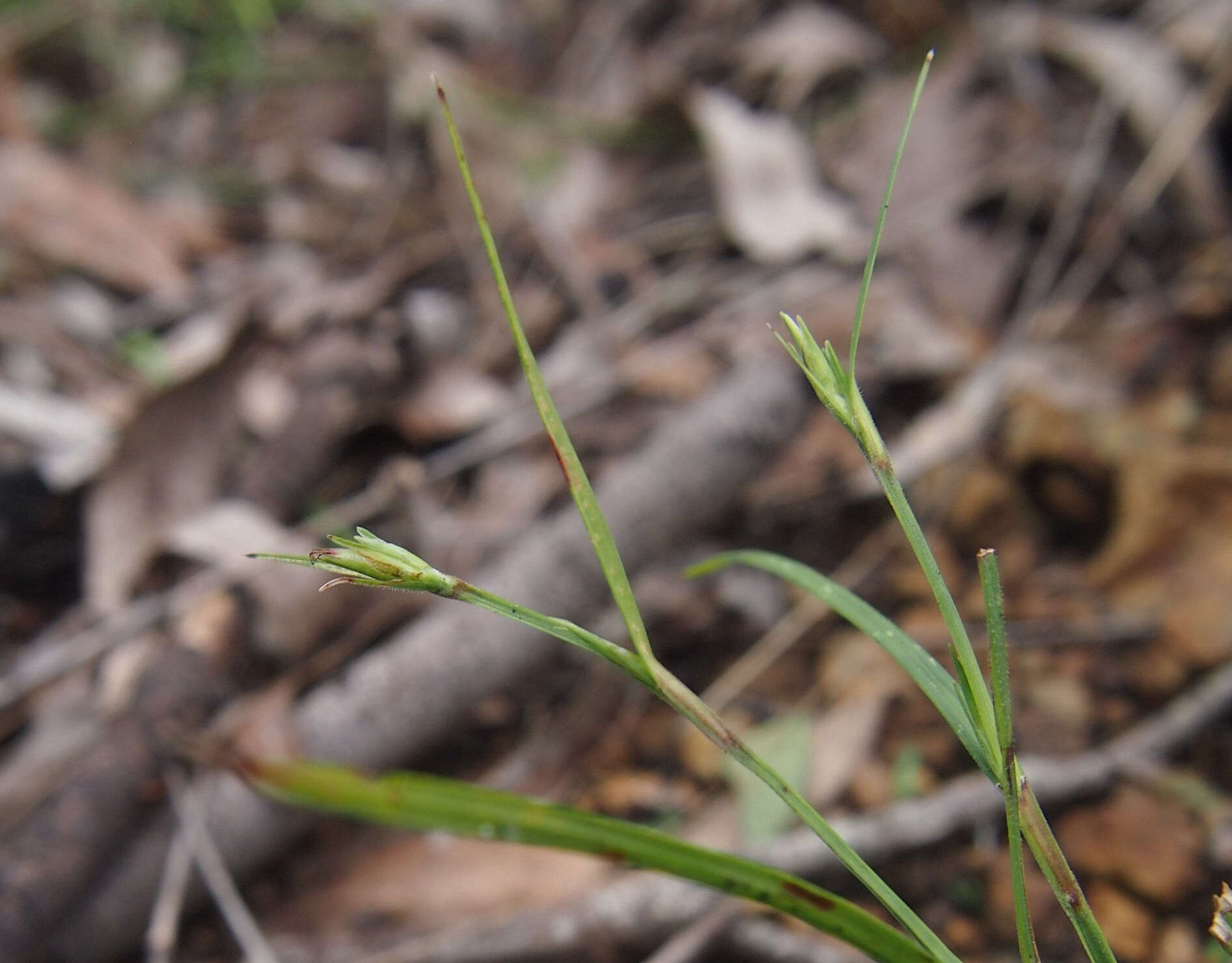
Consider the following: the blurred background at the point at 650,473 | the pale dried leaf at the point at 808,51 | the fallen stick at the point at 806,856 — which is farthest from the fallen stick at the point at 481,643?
the pale dried leaf at the point at 808,51

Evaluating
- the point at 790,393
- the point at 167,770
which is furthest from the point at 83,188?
the point at 790,393

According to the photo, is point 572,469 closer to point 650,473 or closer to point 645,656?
point 645,656

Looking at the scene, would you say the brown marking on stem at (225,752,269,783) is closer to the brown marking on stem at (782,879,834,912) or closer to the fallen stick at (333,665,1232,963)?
the brown marking on stem at (782,879,834,912)

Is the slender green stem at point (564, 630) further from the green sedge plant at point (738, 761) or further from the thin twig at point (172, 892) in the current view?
the thin twig at point (172, 892)

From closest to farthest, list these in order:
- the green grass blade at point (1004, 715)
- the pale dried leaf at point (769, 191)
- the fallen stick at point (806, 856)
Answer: the green grass blade at point (1004, 715)
the fallen stick at point (806, 856)
the pale dried leaf at point (769, 191)

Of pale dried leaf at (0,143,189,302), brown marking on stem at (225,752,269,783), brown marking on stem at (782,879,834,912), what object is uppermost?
brown marking on stem at (225,752,269,783)

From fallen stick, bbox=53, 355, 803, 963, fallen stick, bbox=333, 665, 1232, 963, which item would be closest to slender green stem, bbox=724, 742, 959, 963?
fallen stick, bbox=333, 665, 1232, 963
